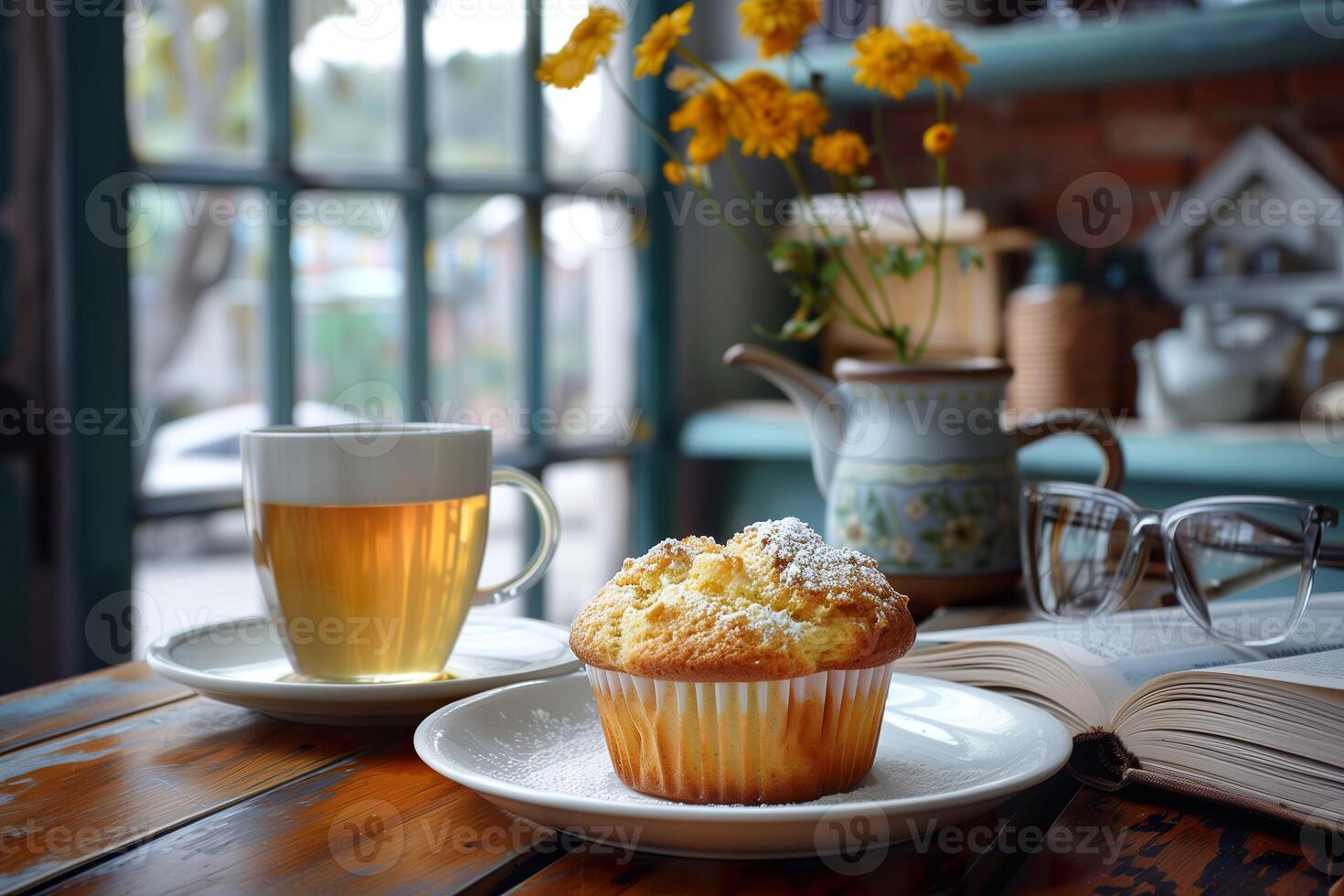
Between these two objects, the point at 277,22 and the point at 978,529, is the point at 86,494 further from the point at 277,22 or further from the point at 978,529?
the point at 978,529

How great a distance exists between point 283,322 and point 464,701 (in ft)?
3.81

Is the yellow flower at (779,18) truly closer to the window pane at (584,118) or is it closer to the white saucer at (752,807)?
the white saucer at (752,807)

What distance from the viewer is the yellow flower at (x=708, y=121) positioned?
999mm

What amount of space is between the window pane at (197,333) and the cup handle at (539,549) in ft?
2.74

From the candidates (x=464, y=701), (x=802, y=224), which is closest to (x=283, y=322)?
(x=802, y=224)

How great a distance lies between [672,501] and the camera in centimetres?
228

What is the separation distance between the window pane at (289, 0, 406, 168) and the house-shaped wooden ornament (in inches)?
52.1

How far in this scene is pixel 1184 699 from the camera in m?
0.61
